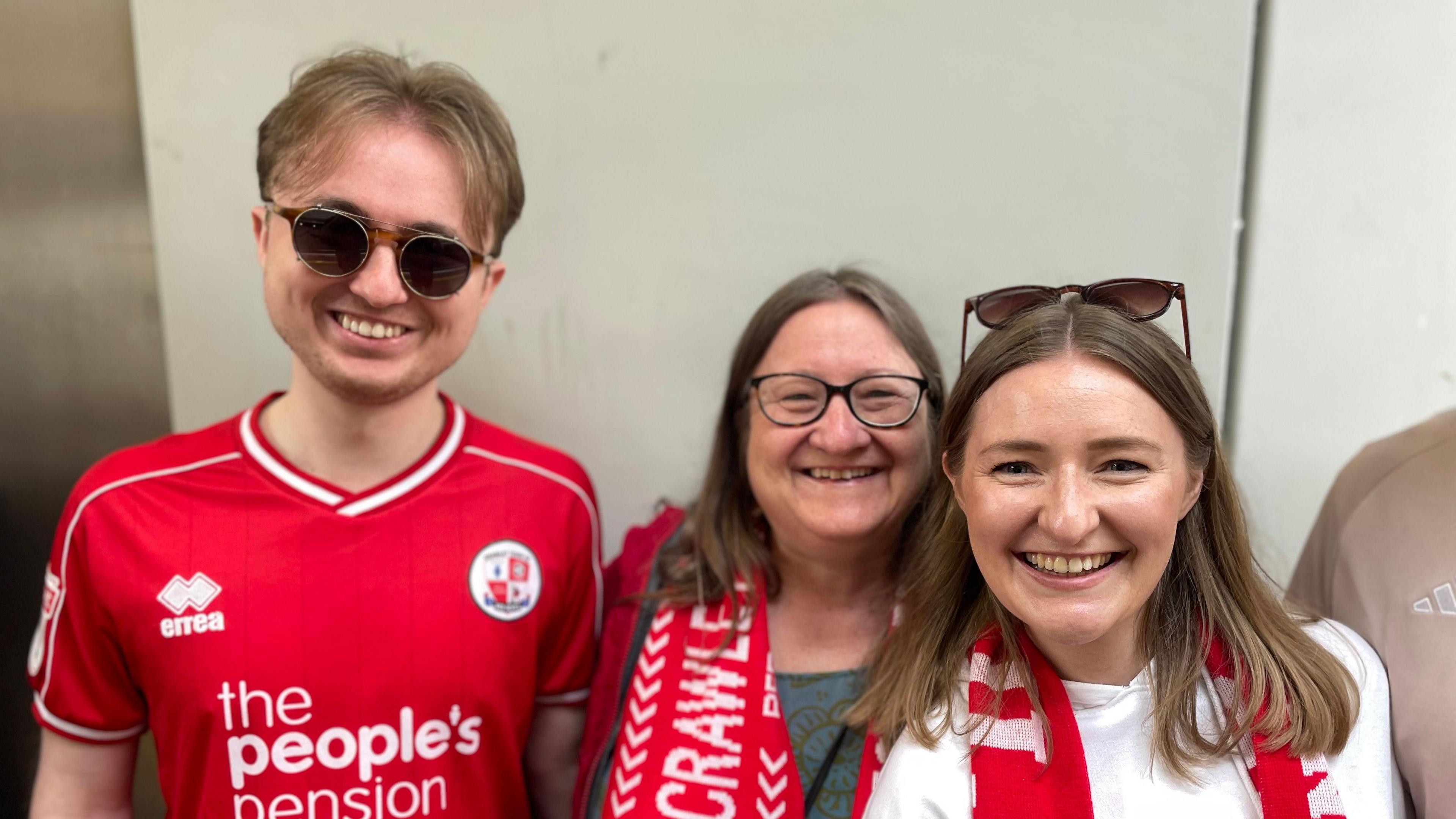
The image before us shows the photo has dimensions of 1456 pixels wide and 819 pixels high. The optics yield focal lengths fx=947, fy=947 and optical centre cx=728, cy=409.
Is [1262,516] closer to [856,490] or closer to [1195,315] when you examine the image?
[1195,315]

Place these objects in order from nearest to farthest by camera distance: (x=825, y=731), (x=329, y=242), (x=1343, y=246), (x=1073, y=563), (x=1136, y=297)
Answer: (x=1073, y=563) → (x=1136, y=297) → (x=329, y=242) → (x=825, y=731) → (x=1343, y=246)

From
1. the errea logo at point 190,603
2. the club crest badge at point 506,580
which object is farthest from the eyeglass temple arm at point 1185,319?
the errea logo at point 190,603

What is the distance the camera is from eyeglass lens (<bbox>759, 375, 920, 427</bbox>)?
198 cm

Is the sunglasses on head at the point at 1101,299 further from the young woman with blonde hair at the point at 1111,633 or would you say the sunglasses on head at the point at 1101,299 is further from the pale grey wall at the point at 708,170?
the pale grey wall at the point at 708,170

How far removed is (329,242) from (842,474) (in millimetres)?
1096

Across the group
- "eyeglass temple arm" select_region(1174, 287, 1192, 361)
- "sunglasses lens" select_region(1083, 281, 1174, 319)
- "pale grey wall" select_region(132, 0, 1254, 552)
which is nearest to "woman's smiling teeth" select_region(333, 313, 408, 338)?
"pale grey wall" select_region(132, 0, 1254, 552)

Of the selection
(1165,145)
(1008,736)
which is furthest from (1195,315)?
(1008,736)

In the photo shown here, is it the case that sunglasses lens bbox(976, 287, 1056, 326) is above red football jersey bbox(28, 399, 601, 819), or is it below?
above

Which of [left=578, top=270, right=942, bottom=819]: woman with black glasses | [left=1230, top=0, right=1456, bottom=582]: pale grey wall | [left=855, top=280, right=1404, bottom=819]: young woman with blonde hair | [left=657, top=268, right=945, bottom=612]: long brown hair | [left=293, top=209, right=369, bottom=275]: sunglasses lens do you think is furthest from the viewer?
[left=1230, top=0, right=1456, bottom=582]: pale grey wall

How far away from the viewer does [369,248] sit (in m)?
1.76

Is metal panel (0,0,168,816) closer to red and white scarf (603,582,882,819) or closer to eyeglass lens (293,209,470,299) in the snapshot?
eyeglass lens (293,209,470,299)

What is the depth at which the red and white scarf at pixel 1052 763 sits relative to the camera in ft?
4.99

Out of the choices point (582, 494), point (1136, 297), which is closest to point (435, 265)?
point (582, 494)

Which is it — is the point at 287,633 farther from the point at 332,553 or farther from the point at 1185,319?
the point at 1185,319
